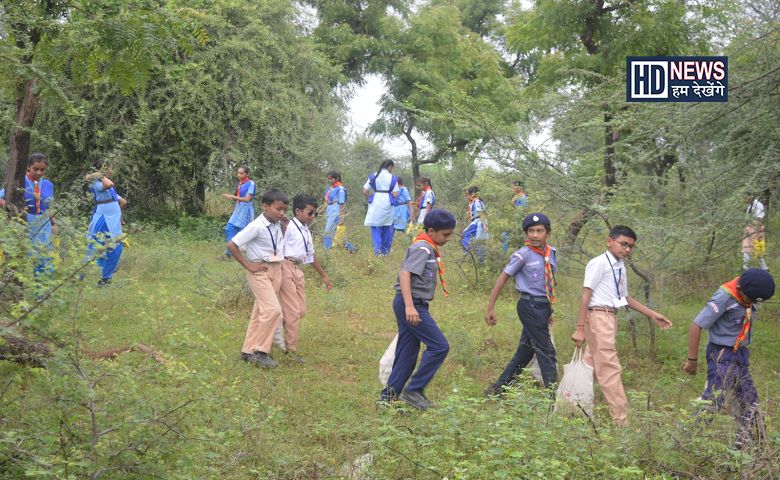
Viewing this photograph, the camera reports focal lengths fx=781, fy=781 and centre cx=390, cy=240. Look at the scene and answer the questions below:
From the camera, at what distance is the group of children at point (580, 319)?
557 cm

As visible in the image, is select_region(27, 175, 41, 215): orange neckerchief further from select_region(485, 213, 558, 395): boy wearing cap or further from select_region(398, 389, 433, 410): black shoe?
select_region(485, 213, 558, 395): boy wearing cap

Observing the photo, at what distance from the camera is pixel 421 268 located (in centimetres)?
589

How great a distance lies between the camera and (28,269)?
12.3ft

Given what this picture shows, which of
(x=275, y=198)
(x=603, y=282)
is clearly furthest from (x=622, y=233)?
(x=275, y=198)

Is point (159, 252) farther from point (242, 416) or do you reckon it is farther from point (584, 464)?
point (584, 464)

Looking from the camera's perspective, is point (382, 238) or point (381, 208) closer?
point (381, 208)

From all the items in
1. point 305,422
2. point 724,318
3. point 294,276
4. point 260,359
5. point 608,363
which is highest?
point 294,276

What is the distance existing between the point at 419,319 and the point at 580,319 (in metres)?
1.29

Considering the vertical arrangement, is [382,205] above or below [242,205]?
above

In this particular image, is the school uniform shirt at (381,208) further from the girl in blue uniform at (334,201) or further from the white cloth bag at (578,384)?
the white cloth bag at (578,384)

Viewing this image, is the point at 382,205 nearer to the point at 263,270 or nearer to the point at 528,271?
the point at 263,270

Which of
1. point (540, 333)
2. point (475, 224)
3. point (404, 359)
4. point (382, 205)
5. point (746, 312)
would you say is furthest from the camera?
point (382, 205)

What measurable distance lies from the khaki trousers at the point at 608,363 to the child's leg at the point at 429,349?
117 cm

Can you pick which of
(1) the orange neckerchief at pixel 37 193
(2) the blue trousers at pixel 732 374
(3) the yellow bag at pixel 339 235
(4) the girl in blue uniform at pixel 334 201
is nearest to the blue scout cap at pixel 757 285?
(2) the blue trousers at pixel 732 374
